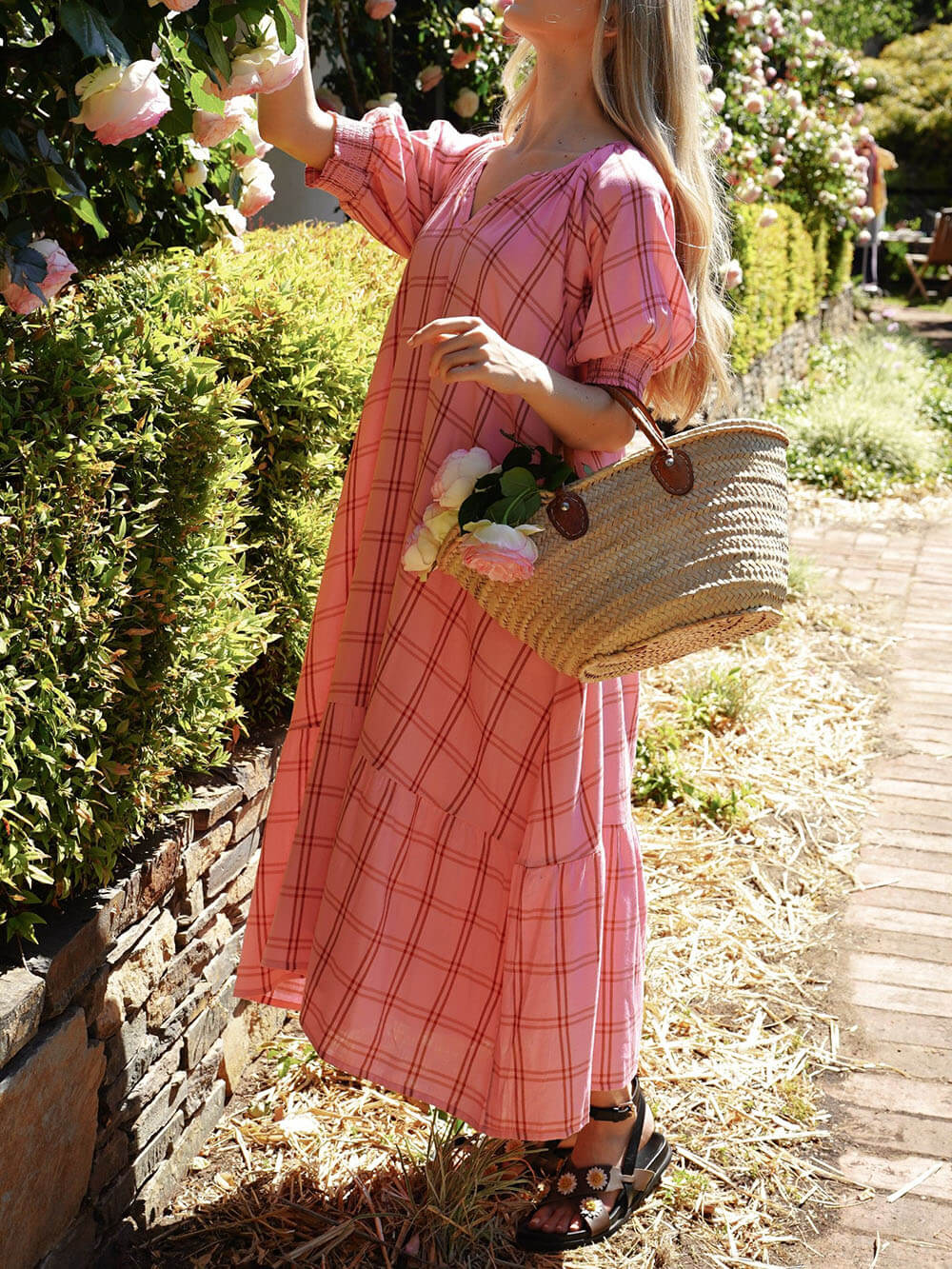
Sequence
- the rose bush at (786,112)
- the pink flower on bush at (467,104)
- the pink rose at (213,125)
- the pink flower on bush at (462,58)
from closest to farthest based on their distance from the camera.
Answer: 1. the pink rose at (213,125)
2. the pink flower on bush at (462,58)
3. the pink flower on bush at (467,104)
4. the rose bush at (786,112)

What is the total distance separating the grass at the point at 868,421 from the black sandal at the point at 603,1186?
18.3ft

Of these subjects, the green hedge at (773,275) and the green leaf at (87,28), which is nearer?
the green leaf at (87,28)

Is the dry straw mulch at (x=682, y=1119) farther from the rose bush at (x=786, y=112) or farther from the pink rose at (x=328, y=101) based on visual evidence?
the rose bush at (x=786, y=112)

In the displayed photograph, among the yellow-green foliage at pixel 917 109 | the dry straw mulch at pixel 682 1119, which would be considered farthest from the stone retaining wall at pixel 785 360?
the yellow-green foliage at pixel 917 109

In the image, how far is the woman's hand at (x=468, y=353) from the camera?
160cm

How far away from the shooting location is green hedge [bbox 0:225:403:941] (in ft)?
5.88

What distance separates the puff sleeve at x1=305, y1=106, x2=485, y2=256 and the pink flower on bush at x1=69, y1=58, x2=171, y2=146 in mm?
472

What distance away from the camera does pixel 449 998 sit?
1.96 m

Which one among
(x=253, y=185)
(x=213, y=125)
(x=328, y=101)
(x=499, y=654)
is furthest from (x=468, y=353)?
Result: (x=328, y=101)

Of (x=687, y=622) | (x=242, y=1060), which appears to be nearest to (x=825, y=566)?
(x=242, y=1060)

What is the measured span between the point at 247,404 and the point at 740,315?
5.20 metres

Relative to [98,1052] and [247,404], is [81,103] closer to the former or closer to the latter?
[247,404]

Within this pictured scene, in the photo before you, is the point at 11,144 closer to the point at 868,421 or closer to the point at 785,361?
the point at 868,421

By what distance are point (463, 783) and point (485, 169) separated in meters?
0.95
